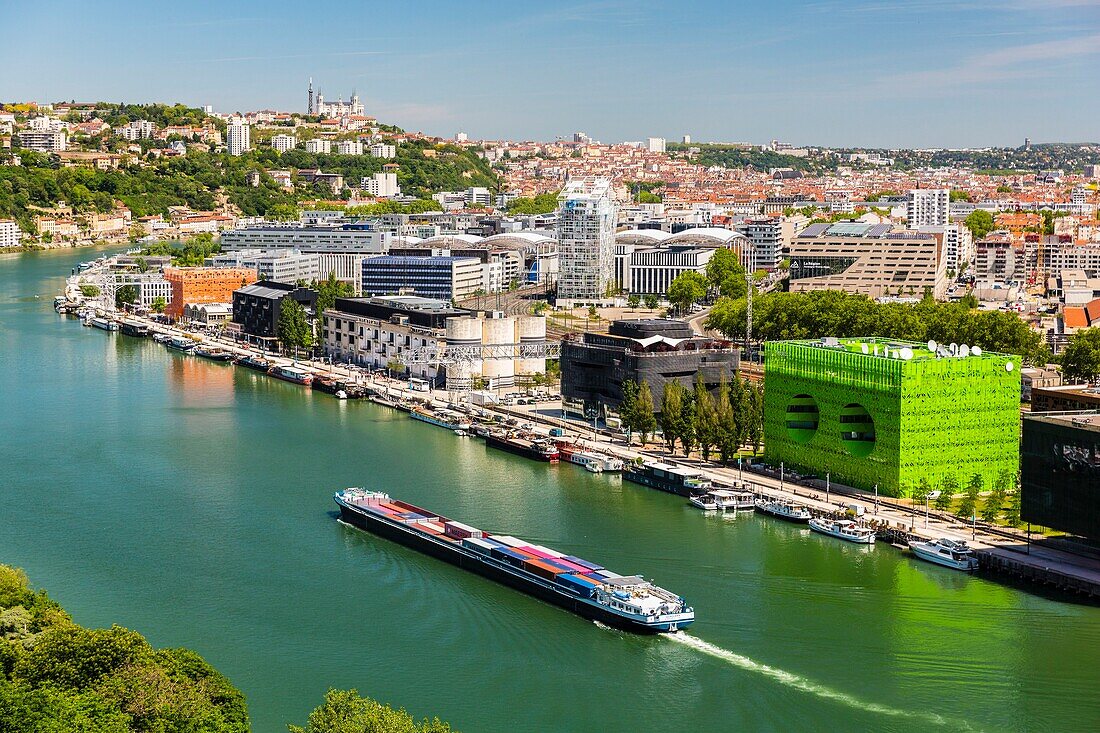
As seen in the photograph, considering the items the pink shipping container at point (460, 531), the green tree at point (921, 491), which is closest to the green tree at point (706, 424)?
the green tree at point (921, 491)

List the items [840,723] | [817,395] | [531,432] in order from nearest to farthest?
[840,723] < [817,395] < [531,432]

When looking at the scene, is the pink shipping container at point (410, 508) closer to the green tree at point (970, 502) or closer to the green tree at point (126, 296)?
the green tree at point (970, 502)

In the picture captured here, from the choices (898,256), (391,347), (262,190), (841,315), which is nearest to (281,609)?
(391,347)

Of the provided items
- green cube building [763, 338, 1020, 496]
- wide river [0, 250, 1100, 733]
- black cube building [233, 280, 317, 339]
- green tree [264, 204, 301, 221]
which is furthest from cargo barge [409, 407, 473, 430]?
green tree [264, 204, 301, 221]

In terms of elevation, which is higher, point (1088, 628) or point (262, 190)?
point (262, 190)

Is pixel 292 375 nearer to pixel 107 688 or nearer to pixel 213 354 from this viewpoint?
pixel 213 354

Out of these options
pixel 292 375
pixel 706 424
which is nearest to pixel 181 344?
pixel 292 375

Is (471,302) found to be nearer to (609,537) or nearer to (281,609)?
(609,537)

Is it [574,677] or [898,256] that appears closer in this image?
[574,677]
